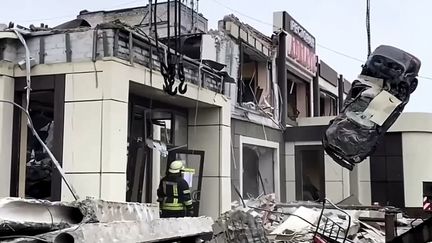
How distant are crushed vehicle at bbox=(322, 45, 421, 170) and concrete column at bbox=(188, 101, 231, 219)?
4.84 metres

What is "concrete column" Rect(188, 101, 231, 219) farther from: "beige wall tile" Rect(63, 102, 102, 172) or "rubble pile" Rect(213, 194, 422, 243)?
"beige wall tile" Rect(63, 102, 102, 172)

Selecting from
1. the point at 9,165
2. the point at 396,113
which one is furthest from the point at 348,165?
the point at 9,165

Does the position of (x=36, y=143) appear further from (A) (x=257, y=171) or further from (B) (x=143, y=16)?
(B) (x=143, y=16)

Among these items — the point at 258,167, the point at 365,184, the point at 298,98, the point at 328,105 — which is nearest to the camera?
the point at 258,167

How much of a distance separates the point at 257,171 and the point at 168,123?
246 inches

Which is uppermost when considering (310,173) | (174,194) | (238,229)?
(310,173)

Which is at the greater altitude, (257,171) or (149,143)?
(149,143)

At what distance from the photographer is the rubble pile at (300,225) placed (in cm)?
619

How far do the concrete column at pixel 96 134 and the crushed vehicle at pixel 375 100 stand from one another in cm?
313

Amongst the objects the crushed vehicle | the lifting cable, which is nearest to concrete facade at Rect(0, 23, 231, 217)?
the lifting cable

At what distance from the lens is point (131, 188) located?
31.0 feet

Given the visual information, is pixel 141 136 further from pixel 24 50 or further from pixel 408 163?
pixel 408 163

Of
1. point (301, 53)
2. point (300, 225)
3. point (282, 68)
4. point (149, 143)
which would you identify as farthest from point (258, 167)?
point (149, 143)

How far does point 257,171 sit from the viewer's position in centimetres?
1627
